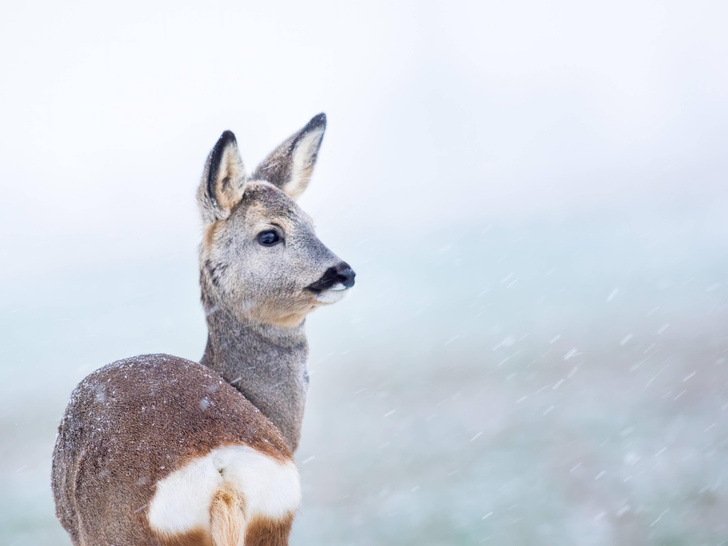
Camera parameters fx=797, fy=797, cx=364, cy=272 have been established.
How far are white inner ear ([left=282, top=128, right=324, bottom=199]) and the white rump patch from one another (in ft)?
5.93

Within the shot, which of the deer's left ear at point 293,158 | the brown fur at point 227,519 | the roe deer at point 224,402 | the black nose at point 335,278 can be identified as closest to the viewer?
the brown fur at point 227,519

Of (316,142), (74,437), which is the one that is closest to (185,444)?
(74,437)

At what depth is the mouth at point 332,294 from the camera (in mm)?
3559

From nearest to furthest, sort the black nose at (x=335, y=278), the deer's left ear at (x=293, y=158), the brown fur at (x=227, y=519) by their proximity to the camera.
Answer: the brown fur at (x=227, y=519)
the black nose at (x=335, y=278)
the deer's left ear at (x=293, y=158)

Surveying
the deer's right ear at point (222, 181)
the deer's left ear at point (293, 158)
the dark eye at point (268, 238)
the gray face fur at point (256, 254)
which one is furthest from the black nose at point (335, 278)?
the deer's left ear at point (293, 158)

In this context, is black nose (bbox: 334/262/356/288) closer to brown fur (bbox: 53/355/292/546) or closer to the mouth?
the mouth

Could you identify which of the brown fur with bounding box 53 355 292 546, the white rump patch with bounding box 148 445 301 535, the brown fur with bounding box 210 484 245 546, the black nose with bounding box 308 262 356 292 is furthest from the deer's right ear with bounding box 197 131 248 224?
the brown fur with bounding box 210 484 245 546

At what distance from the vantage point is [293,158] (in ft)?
13.9

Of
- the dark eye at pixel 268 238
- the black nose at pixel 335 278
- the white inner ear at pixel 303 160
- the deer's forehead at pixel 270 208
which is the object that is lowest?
the black nose at pixel 335 278

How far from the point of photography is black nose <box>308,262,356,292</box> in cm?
355

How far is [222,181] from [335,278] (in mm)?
715

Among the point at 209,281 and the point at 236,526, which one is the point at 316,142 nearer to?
the point at 209,281

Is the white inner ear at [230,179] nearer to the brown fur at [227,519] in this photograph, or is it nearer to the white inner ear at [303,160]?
the white inner ear at [303,160]

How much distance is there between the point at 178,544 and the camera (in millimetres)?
2635
